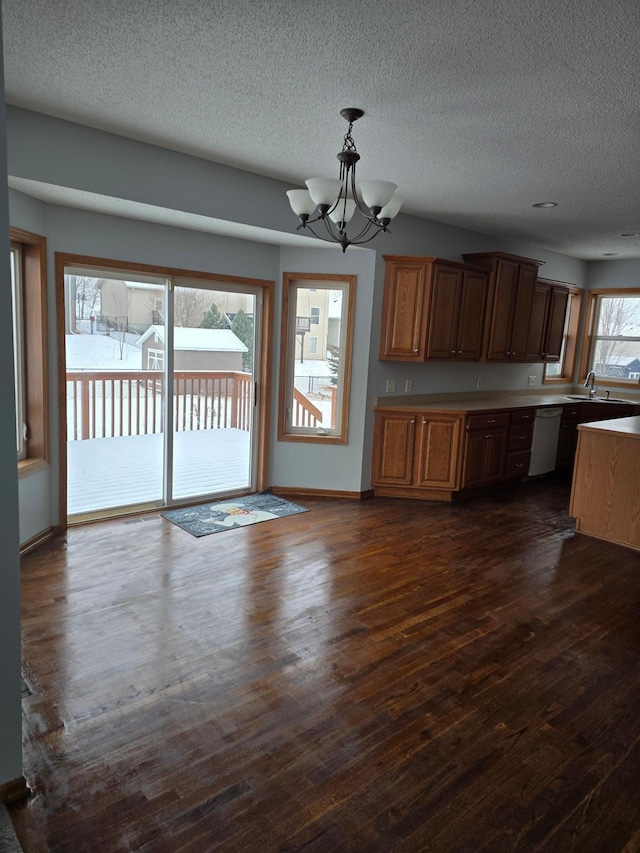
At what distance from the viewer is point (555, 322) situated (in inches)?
262

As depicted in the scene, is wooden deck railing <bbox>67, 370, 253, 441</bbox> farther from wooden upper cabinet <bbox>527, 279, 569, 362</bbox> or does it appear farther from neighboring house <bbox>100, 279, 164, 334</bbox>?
wooden upper cabinet <bbox>527, 279, 569, 362</bbox>

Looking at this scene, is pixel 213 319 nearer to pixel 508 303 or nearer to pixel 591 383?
pixel 508 303

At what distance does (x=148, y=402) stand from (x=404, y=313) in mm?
2383

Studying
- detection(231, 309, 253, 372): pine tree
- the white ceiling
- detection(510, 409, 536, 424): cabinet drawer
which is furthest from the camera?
detection(510, 409, 536, 424): cabinet drawer

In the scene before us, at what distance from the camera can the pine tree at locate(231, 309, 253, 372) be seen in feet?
16.2

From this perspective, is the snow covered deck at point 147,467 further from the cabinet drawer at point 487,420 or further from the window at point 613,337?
the window at point 613,337

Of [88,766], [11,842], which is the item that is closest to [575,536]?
[88,766]

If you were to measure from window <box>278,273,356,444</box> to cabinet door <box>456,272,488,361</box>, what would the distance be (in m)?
1.15

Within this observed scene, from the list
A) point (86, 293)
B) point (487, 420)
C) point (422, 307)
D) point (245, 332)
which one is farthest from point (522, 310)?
point (86, 293)

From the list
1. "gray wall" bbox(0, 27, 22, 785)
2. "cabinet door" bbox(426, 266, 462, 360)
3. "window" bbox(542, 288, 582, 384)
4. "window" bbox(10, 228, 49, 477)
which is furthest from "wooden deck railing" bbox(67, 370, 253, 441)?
"window" bbox(542, 288, 582, 384)

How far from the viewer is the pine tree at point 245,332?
16.2 ft

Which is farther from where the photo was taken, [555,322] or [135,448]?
[555,322]

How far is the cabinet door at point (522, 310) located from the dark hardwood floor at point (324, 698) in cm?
275

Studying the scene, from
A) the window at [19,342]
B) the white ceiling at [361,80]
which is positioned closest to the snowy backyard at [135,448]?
the window at [19,342]
